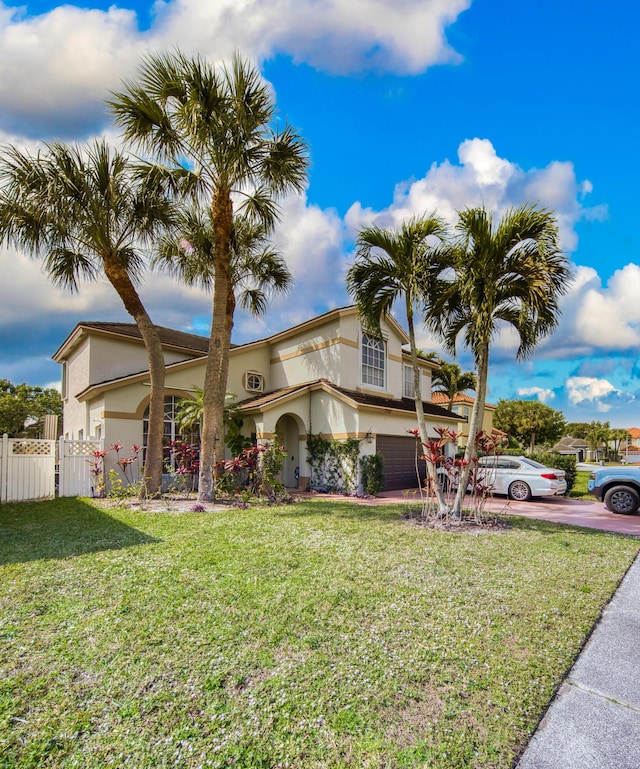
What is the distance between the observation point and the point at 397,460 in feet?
57.1

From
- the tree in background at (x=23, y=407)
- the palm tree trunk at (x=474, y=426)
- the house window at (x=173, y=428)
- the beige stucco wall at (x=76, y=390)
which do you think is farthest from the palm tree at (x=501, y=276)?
the tree in background at (x=23, y=407)

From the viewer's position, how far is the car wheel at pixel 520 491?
47.6ft

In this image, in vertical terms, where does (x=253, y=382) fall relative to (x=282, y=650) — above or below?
above

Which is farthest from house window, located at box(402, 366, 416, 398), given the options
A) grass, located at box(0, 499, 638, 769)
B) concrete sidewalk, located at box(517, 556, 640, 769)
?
concrete sidewalk, located at box(517, 556, 640, 769)

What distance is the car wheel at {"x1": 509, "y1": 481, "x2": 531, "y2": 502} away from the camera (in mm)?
14496

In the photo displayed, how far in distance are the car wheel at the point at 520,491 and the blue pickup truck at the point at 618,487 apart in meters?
2.59

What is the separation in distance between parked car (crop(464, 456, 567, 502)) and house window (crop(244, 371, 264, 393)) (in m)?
9.75

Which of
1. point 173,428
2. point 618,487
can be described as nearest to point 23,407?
point 173,428

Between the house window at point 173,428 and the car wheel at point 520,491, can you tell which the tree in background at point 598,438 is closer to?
the car wheel at point 520,491

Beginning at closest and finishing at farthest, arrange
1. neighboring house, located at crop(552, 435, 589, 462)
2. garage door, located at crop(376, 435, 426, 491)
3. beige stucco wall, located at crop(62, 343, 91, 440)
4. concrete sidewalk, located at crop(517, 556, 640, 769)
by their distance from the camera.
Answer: concrete sidewalk, located at crop(517, 556, 640, 769) < garage door, located at crop(376, 435, 426, 491) < beige stucco wall, located at crop(62, 343, 91, 440) < neighboring house, located at crop(552, 435, 589, 462)

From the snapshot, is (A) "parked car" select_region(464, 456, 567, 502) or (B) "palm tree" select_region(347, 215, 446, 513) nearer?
(B) "palm tree" select_region(347, 215, 446, 513)

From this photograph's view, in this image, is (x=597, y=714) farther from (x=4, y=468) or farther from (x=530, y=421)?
(x=530, y=421)

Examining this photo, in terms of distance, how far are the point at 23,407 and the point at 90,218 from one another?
104 ft

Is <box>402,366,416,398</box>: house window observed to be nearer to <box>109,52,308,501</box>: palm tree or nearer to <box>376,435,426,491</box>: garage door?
<box>376,435,426,491</box>: garage door
